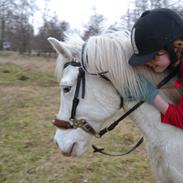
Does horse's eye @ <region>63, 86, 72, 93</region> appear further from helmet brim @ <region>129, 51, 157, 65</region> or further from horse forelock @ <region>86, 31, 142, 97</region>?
helmet brim @ <region>129, 51, 157, 65</region>

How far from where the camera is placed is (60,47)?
2.19 meters

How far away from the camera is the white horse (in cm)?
211

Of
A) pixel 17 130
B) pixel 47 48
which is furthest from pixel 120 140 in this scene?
pixel 47 48

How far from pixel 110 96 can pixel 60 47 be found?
420 millimetres

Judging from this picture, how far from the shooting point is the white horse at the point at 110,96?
2113 mm

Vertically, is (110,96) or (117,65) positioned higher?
(117,65)

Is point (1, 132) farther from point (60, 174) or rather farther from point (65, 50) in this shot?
point (65, 50)

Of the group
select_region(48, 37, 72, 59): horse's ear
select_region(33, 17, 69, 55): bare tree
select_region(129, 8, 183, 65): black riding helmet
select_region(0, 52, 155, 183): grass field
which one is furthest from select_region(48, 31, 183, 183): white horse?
select_region(33, 17, 69, 55): bare tree

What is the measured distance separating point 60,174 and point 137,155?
114 cm

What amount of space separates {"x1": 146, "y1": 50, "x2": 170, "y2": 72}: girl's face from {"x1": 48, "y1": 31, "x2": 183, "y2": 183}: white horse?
0.24ft

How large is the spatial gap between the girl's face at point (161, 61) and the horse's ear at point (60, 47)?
1.64 feet

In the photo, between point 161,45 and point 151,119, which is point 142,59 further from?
point 151,119

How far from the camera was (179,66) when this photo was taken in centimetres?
211

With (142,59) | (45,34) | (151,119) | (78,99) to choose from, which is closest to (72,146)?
(78,99)
